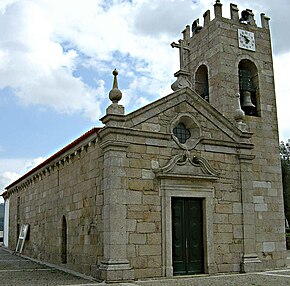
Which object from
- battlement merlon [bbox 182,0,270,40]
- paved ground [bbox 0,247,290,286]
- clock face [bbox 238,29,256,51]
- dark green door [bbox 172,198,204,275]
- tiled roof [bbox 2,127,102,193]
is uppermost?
battlement merlon [bbox 182,0,270,40]

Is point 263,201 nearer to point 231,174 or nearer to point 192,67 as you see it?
point 231,174

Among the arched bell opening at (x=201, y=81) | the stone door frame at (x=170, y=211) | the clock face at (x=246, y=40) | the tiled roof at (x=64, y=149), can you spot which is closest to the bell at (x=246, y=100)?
the arched bell opening at (x=201, y=81)

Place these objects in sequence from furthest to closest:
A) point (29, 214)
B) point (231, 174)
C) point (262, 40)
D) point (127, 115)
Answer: point (29, 214) → point (262, 40) → point (231, 174) → point (127, 115)

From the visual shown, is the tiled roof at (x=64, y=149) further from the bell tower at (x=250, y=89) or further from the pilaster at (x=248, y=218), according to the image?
the pilaster at (x=248, y=218)

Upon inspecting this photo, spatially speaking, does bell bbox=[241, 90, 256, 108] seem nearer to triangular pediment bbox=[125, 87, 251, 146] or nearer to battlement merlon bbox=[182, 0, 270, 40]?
triangular pediment bbox=[125, 87, 251, 146]

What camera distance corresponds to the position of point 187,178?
12.5 metres

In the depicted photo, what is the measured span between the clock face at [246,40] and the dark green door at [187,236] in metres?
6.60

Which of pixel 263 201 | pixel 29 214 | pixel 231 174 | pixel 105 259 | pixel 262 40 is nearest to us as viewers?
pixel 105 259

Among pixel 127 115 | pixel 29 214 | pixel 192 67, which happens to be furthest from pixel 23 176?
pixel 127 115

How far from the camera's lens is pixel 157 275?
11609 millimetres

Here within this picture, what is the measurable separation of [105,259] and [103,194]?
66.0 inches

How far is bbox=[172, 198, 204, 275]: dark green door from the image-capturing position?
12.2 metres

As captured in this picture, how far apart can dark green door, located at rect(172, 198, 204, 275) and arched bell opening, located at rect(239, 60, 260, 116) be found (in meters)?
4.68

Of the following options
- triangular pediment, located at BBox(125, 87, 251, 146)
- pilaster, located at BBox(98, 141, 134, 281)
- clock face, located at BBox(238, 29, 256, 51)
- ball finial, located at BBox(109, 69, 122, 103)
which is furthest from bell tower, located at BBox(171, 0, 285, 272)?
pilaster, located at BBox(98, 141, 134, 281)
